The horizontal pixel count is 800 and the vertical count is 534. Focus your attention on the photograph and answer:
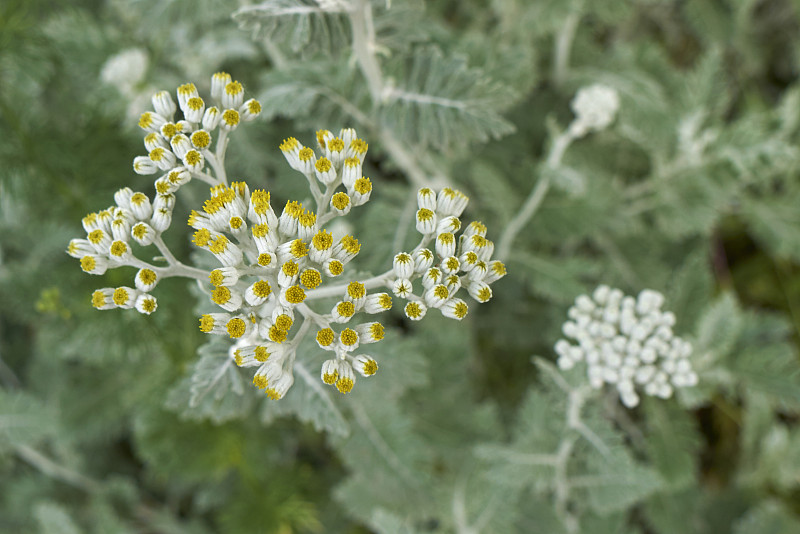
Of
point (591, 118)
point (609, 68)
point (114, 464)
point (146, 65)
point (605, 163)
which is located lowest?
point (114, 464)

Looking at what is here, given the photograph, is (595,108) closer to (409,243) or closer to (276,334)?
(409,243)

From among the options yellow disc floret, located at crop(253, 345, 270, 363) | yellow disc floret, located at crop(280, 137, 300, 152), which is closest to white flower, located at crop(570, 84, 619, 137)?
yellow disc floret, located at crop(280, 137, 300, 152)

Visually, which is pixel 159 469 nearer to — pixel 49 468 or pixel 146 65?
pixel 49 468

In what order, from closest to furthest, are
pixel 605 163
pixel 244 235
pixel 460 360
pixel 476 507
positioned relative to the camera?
pixel 244 235, pixel 476 507, pixel 460 360, pixel 605 163

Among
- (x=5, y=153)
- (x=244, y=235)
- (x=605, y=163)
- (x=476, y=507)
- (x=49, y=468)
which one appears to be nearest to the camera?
(x=244, y=235)

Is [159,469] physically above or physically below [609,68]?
below

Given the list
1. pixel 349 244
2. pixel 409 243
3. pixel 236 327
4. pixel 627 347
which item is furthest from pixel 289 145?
pixel 627 347

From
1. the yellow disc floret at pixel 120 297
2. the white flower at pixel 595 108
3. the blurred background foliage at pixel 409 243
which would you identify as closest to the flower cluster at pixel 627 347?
the blurred background foliage at pixel 409 243

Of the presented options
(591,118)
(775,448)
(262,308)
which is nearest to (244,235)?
(262,308)

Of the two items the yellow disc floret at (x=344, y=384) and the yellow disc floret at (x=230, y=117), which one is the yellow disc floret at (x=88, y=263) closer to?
the yellow disc floret at (x=230, y=117)
